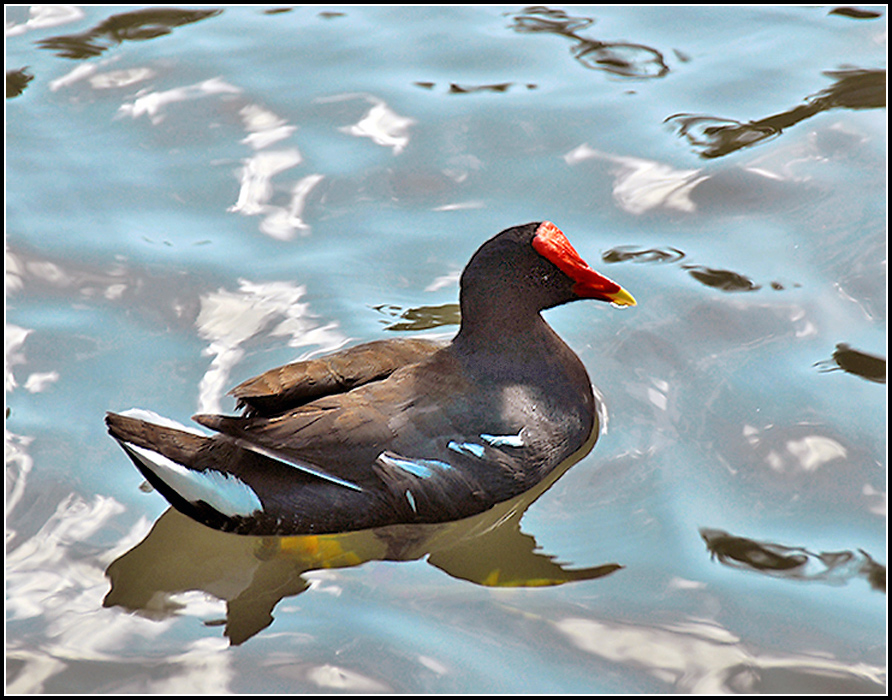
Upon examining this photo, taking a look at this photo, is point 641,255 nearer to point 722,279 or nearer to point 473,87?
point 722,279

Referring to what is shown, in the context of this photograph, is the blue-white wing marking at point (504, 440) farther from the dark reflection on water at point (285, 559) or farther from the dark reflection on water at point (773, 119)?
the dark reflection on water at point (773, 119)

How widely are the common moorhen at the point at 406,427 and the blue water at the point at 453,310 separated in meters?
0.19

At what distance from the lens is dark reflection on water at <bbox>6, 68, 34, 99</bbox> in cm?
725

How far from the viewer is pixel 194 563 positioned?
165 inches

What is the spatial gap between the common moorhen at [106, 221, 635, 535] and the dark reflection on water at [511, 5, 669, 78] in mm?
3203

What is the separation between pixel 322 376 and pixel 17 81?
4.23 meters

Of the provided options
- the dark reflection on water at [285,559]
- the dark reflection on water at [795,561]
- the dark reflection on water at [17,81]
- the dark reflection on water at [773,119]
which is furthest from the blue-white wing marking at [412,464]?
the dark reflection on water at [17,81]

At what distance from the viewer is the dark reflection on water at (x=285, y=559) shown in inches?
160

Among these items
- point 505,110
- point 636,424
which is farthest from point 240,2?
point 636,424

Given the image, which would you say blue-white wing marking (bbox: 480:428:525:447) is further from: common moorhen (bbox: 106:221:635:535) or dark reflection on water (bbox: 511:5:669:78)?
dark reflection on water (bbox: 511:5:669:78)

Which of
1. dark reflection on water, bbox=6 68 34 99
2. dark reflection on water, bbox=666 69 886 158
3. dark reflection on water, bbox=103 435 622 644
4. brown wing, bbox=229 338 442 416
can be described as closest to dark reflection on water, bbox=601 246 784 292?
dark reflection on water, bbox=666 69 886 158

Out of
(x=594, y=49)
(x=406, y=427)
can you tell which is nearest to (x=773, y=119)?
(x=594, y=49)

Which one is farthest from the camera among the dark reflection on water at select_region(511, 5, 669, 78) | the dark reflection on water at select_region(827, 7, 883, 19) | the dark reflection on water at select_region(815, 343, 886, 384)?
the dark reflection on water at select_region(827, 7, 883, 19)

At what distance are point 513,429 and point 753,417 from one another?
1.11 m
